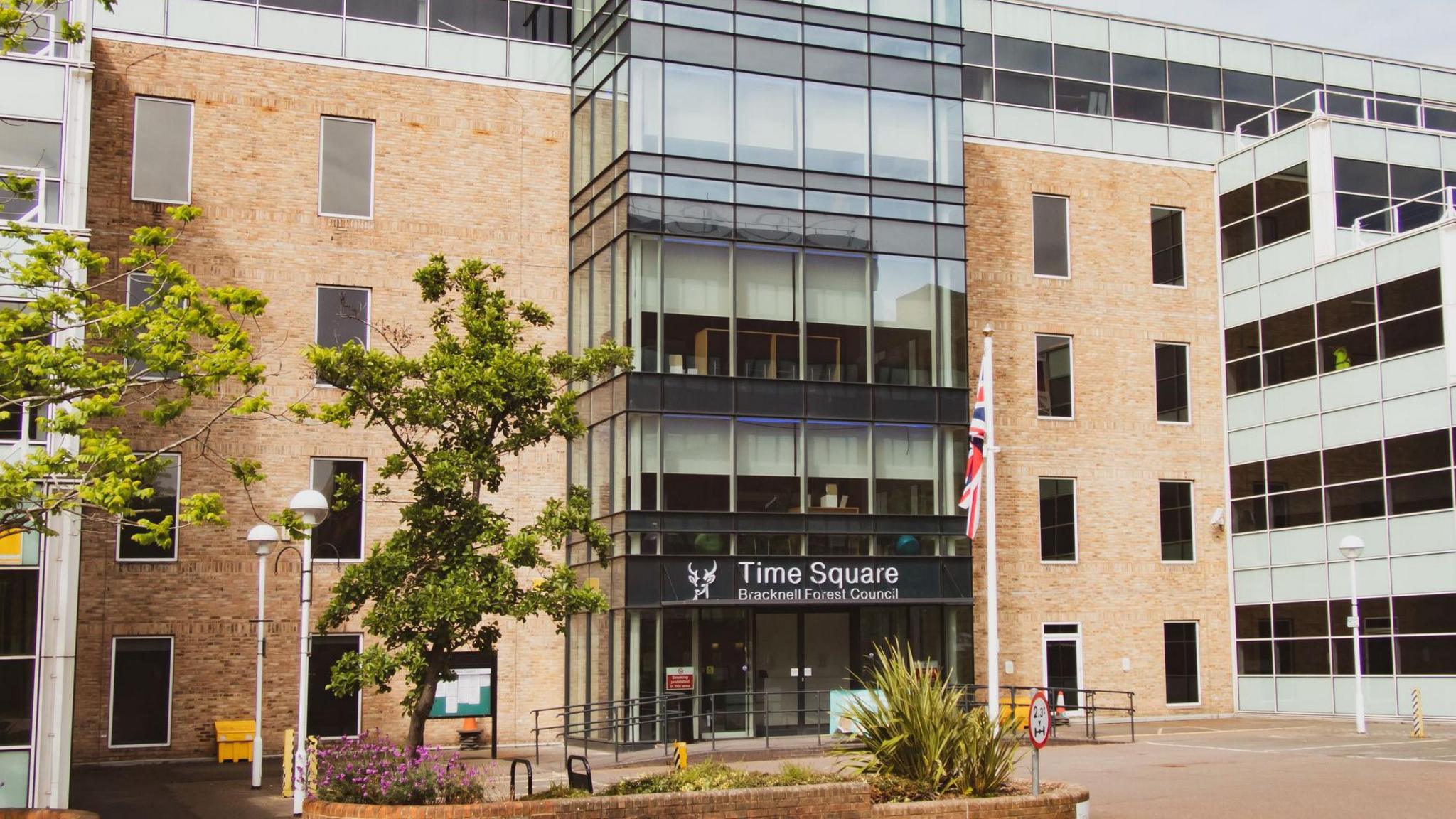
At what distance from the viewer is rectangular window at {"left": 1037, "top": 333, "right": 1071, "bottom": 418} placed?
3494cm

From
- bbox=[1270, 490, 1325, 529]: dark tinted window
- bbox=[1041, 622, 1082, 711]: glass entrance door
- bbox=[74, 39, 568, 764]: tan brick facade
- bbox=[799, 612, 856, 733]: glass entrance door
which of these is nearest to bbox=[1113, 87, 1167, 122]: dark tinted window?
bbox=[1270, 490, 1325, 529]: dark tinted window

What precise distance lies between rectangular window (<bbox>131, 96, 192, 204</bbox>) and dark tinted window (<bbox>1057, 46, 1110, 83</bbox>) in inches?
850

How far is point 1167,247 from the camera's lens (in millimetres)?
36938

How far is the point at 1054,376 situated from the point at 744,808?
2276 cm

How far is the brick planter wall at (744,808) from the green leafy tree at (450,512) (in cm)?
294

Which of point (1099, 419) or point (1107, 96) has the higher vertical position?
point (1107, 96)

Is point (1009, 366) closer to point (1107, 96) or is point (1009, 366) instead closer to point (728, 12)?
point (1107, 96)

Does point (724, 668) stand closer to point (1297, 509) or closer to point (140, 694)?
point (140, 694)

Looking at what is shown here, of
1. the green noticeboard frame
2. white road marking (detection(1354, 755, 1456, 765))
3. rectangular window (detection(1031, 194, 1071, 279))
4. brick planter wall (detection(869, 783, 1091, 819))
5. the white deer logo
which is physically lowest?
white road marking (detection(1354, 755, 1456, 765))

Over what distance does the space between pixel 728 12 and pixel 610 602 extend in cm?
1298

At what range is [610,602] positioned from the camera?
28.5m

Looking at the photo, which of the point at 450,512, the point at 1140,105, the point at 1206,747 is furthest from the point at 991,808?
the point at 1140,105

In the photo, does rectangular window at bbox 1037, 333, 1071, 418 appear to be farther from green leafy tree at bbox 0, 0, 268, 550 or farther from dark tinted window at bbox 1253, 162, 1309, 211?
green leafy tree at bbox 0, 0, 268, 550

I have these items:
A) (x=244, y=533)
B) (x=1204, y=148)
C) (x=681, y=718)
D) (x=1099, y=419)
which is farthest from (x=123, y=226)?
(x=1204, y=148)
